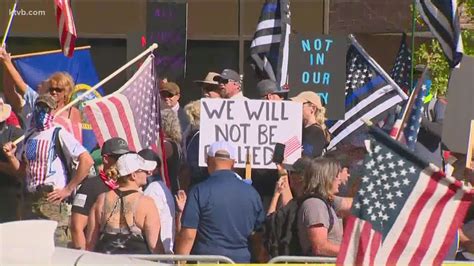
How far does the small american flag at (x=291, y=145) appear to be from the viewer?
34.6 ft

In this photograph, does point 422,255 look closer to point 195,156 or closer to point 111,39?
point 195,156

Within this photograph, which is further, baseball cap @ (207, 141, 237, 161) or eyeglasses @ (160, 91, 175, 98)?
eyeglasses @ (160, 91, 175, 98)

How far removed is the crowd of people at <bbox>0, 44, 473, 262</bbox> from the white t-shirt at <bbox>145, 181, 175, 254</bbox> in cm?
1

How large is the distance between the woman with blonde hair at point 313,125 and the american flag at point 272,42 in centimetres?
124

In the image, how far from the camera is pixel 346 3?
64.6ft

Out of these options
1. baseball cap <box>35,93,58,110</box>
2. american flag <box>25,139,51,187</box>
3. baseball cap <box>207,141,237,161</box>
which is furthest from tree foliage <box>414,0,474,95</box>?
baseball cap <box>207,141,237,161</box>

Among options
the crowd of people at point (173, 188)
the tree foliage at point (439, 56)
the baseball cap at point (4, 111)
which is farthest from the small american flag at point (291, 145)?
the tree foliage at point (439, 56)

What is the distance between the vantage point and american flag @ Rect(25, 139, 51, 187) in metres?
10.5

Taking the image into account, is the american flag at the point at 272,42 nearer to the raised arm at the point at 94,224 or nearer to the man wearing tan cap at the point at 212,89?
the man wearing tan cap at the point at 212,89

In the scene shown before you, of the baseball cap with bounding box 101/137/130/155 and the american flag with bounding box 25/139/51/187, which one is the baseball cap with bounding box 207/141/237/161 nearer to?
the baseball cap with bounding box 101/137/130/155

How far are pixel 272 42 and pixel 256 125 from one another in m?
2.09

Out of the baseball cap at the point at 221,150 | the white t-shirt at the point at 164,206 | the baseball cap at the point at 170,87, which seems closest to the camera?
the baseball cap at the point at 221,150

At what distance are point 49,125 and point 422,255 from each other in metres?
4.89
